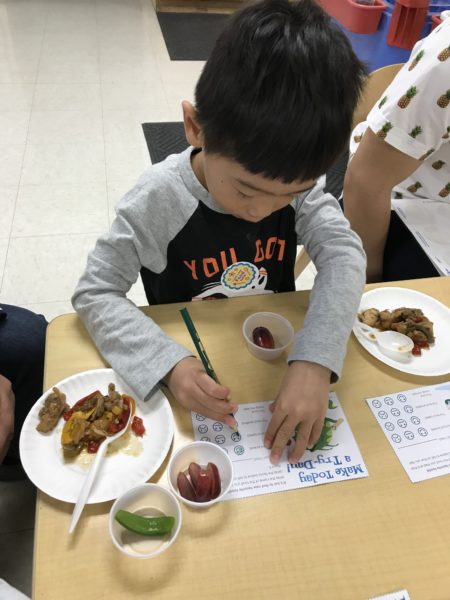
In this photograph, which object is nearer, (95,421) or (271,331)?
(95,421)

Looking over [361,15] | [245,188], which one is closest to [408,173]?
[245,188]

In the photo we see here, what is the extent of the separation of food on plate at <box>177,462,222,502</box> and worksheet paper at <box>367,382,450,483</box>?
0.94 feet

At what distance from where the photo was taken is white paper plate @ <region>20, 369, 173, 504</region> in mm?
552

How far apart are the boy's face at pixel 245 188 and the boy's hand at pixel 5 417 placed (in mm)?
540

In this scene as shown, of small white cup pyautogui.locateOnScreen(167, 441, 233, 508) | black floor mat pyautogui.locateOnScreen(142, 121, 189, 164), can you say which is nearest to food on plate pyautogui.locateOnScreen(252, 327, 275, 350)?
small white cup pyautogui.locateOnScreen(167, 441, 233, 508)

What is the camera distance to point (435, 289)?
2.96 feet

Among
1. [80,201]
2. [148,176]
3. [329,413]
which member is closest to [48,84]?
[80,201]

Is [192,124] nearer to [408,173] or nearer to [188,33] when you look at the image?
[408,173]

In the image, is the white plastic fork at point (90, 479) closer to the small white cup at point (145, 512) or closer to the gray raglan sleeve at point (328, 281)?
the small white cup at point (145, 512)

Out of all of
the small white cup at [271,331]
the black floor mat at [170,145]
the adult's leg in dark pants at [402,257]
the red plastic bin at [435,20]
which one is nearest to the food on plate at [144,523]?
the small white cup at [271,331]

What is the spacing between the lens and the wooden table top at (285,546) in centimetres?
50

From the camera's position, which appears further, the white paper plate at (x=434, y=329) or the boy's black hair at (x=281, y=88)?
the white paper plate at (x=434, y=329)

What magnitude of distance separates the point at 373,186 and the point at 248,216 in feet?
1.43

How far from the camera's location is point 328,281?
2.67 feet
